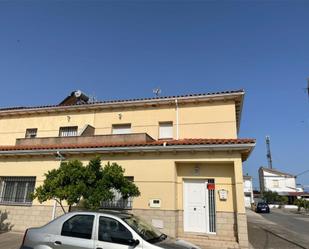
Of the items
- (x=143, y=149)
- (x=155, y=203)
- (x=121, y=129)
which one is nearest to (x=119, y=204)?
(x=155, y=203)

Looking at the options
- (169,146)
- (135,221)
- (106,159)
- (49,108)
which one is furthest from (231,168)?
(49,108)

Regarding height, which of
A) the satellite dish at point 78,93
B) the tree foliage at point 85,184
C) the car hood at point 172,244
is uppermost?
the satellite dish at point 78,93

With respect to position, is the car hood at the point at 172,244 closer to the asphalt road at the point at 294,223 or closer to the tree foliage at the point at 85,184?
the tree foliage at the point at 85,184

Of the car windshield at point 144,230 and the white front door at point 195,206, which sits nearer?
the car windshield at point 144,230

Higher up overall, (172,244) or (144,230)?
(144,230)

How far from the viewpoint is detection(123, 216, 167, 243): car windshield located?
→ 205 inches

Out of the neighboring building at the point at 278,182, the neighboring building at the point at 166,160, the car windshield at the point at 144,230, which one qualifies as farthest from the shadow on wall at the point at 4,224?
the neighboring building at the point at 278,182

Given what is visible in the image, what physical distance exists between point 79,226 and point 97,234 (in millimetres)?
488

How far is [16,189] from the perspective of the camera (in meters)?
12.6

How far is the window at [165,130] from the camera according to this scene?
1432 cm

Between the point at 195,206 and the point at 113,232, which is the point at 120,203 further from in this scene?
the point at 113,232

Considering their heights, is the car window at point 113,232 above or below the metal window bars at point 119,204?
below

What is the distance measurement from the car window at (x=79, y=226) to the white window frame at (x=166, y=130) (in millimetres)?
9041

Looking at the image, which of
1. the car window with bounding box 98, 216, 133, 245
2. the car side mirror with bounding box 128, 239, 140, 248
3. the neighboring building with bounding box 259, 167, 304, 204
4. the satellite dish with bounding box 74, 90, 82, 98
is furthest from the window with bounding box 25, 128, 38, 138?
the neighboring building with bounding box 259, 167, 304, 204
